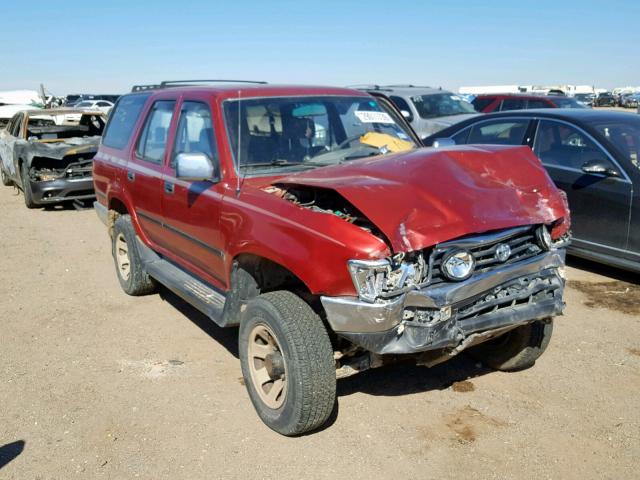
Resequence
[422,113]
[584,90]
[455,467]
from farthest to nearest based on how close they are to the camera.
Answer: [584,90]
[422,113]
[455,467]

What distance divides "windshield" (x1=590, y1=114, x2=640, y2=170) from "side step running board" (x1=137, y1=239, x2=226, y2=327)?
411cm

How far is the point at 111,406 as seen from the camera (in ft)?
13.2

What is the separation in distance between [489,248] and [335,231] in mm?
842

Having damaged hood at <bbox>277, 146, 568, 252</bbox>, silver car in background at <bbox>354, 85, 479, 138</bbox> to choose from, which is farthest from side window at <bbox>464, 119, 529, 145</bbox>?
silver car in background at <bbox>354, 85, 479, 138</bbox>

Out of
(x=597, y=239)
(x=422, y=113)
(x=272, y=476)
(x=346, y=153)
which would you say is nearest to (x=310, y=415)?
(x=272, y=476)

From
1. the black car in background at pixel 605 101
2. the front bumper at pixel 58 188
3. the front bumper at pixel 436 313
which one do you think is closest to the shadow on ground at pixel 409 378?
the front bumper at pixel 436 313

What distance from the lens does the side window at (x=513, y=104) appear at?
48.7 ft

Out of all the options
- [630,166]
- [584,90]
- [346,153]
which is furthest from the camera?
[584,90]

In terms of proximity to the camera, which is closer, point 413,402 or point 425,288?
point 425,288

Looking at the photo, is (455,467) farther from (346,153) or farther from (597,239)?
(597,239)

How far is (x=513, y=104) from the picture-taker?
1495 centimetres

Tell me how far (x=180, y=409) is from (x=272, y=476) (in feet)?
3.22

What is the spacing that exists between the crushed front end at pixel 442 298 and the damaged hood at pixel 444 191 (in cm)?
11

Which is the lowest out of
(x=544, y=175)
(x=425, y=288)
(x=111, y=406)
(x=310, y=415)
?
(x=111, y=406)
